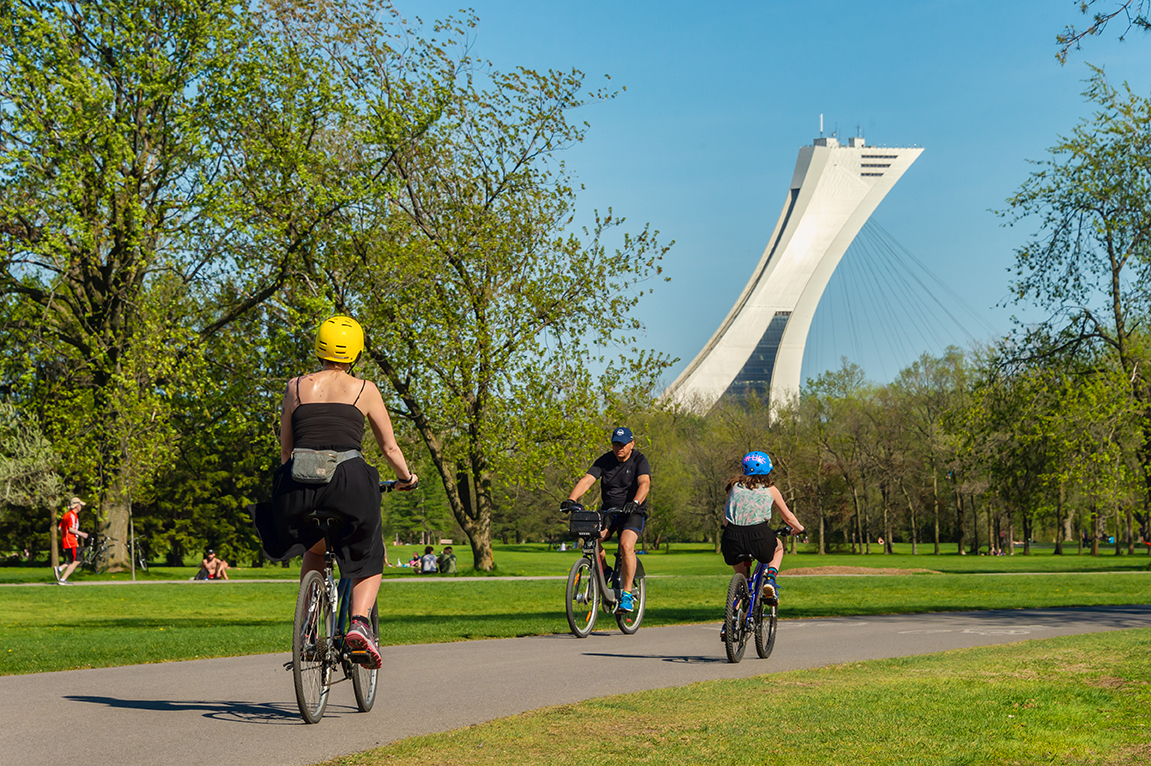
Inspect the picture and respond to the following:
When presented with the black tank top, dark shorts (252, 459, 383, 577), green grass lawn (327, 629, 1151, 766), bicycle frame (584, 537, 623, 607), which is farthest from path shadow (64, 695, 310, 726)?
bicycle frame (584, 537, 623, 607)

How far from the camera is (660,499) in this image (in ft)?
262

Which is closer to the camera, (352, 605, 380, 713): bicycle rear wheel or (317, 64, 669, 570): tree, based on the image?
(352, 605, 380, 713): bicycle rear wheel

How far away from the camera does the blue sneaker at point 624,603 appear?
11.1 metres

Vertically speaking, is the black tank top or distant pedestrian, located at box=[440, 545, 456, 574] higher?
the black tank top

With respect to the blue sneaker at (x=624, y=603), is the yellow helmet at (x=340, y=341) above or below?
above

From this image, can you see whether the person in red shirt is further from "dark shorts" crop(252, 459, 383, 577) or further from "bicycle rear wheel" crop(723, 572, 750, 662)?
"dark shorts" crop(252, 459, 383, 577)

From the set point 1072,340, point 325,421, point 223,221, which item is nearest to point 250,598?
point 223,221

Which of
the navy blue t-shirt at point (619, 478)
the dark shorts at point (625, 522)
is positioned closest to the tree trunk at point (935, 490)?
the navy blue t-shirt at point (619, 478)

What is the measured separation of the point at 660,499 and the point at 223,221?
54639 mm

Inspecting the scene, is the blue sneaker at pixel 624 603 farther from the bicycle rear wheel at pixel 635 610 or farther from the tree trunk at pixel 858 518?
the tree trunk at pixel 858 518

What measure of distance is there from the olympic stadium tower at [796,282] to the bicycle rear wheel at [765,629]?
14134cm

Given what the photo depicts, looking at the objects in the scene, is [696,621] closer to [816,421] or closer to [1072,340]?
[1072,340]

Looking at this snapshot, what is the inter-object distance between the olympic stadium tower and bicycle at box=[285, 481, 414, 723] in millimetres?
145073

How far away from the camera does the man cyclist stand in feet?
35.0
